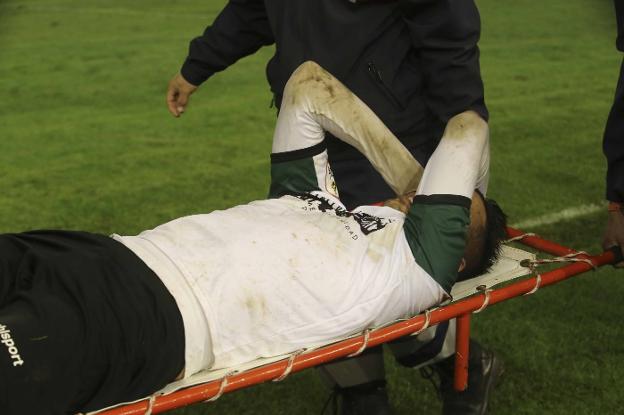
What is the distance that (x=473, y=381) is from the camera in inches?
126

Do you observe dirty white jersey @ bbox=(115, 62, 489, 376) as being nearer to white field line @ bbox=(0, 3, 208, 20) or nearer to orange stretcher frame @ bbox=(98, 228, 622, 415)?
orange stretcher frame @ bbox=(98, 228, 622, 415)

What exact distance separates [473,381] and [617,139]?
931mm

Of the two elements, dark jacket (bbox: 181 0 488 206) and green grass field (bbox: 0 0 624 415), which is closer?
dark jacket (bbox: 181 0 488 206)

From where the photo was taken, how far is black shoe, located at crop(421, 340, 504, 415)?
10.2 ft

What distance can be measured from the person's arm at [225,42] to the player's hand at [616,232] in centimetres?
146

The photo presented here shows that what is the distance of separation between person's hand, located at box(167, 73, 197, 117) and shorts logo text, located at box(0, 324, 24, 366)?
5.93ft

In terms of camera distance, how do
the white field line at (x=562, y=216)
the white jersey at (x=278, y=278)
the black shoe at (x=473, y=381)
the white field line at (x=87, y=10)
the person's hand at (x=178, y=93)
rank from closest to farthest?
the white jersey at (x=278, y=278) < the black shoe at (x=473, y=381) < the person's hand at (x=178, y=93) < the white field line at (x=562, y=216) < the white field line at (x=87, y=10)

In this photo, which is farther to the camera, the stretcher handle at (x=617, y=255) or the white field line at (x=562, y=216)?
the white field line at (x=562, y=216)

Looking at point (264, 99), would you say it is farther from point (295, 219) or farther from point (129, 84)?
point (295, 219)

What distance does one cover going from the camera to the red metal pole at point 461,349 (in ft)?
8.54

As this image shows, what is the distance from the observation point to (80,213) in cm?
526

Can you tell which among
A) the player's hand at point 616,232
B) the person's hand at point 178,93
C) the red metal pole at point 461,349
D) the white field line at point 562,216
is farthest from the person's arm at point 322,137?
the white field line at point 562,216

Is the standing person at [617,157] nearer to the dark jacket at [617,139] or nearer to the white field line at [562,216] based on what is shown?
the dark jacket at [617,139]

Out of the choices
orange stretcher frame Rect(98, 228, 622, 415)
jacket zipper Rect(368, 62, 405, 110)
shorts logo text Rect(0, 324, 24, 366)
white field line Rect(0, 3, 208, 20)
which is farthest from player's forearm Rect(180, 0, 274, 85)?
white field line Rect(0, 3, 208, 20)
